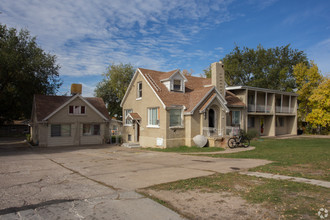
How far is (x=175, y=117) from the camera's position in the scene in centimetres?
2034

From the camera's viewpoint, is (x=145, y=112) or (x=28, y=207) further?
(x=145, y=112)

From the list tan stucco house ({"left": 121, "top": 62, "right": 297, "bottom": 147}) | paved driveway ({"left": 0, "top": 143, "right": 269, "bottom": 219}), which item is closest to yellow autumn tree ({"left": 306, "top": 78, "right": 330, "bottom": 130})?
tan stucco house ({"left": 121, "top": 62, "right": 297, "bottom": 147})

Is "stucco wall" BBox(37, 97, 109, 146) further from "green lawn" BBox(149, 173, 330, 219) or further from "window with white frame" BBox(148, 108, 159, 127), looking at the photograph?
"green lawn" BBox(149, 173, 330, 219)

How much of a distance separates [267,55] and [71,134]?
41275mm

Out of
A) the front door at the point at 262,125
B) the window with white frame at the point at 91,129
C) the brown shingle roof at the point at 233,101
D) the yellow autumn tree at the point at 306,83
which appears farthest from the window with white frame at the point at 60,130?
the yellow autumn tree at the point at 306,83

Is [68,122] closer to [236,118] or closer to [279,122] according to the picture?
[236,118]

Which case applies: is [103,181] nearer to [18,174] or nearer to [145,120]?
[18,174]

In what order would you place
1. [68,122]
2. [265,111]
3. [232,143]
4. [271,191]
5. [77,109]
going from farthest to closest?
1. [265,111]
2. [77,109]
3. [68,122]
4. [232,143]
5. [271,191]

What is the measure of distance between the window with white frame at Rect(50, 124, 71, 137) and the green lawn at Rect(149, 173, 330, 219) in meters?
20.2

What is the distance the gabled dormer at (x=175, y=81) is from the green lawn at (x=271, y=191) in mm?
13663

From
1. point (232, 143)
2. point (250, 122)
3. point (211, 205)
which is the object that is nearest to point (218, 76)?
point (232, 143)

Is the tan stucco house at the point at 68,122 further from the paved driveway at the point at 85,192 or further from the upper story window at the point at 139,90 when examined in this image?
A: the paved driveway at the point at 85,192

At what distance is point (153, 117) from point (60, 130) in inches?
413

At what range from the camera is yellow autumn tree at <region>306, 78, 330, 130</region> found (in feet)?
105
